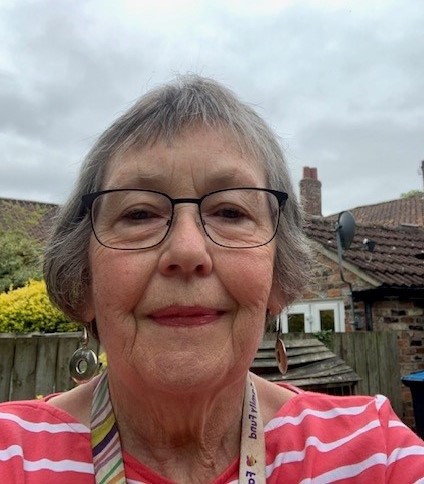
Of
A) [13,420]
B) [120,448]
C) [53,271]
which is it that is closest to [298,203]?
[53,271]

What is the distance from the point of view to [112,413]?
1524mm

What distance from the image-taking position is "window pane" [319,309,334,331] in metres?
10.4

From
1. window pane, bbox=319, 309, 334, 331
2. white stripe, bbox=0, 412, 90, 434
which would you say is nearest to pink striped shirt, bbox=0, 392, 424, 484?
white stripe, bbox=0, 412, 90, 434

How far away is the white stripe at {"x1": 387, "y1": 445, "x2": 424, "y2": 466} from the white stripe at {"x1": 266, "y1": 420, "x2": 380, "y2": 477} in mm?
97

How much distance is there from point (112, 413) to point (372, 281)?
339 inches

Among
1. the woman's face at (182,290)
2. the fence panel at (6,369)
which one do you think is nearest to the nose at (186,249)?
the woman's face at (182,290)

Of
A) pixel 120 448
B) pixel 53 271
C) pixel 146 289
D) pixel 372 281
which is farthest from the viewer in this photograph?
pixel 372 281

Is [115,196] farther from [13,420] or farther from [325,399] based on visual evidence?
[325,399]

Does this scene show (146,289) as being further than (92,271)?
No

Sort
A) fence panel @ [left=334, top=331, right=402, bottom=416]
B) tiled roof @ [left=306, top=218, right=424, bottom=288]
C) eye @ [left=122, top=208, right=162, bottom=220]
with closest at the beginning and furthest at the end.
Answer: eye @ [left=122, top=208, right=162, bottom=220] < fence panel @ [left=334, top=331, right=402, bottom=416] < tiled roof @ [left=306, top=218, right=424, bottom=288]

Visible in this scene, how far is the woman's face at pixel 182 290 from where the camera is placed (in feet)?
4.31

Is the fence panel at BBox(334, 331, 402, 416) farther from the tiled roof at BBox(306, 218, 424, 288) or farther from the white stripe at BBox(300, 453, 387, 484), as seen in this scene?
the white stripe at BBox(300, 453, 387, 484)

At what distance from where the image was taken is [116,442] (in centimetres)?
145

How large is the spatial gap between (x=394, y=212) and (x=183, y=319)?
23036 millimetres
